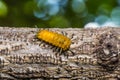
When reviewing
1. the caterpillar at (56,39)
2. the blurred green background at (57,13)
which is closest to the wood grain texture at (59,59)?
the caterpillar at (56,39)

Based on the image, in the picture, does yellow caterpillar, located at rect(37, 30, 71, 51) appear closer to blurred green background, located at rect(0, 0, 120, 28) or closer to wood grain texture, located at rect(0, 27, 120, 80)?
wood grain texture, located at rect(0, 27, 120, 80)

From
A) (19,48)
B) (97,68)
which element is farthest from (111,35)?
(19,48)

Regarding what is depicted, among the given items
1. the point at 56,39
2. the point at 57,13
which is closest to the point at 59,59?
the point at 56,39

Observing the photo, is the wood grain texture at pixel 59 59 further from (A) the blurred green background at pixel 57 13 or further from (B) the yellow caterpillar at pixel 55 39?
(A) the blurred green background at pixel 57 13

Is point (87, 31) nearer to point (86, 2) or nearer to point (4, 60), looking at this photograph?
point (4, 60)

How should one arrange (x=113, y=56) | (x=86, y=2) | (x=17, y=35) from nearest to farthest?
1. (x=113, y=56)
2. (x=17, y=35)
3. (x=86, y=2)

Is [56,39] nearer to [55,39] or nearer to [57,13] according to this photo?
[55,39]
